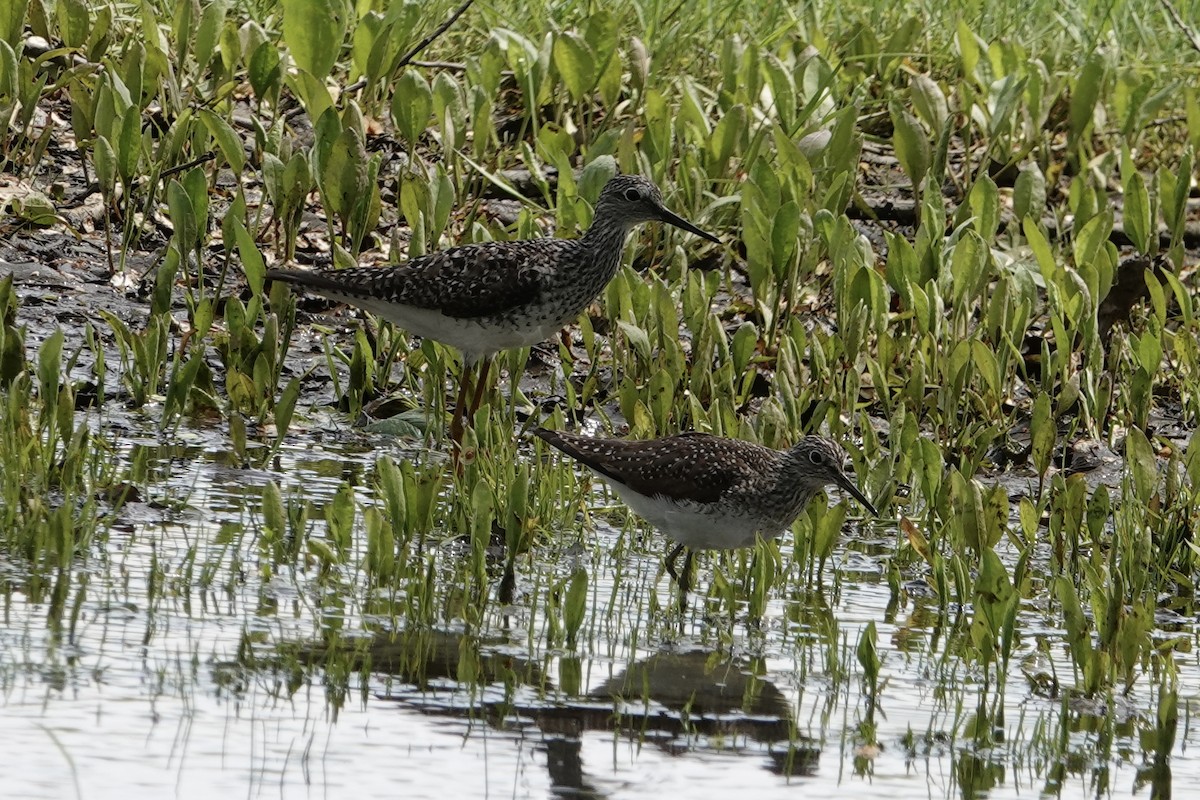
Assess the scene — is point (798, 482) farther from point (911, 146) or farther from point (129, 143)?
point (129, 143)

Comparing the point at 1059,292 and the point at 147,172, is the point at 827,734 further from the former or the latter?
the point at 147,172

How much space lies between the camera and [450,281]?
816 cm

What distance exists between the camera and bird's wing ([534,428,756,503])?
673cm

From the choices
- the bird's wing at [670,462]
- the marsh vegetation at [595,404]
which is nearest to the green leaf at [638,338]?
the marsh vegetation at [595,404]

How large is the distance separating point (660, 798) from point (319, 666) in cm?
117

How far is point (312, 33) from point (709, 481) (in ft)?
14.2

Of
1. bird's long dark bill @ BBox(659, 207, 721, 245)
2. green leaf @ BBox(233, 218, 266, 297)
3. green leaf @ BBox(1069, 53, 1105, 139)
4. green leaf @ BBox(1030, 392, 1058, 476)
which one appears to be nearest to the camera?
green leaf @ BBox(1030, 392, 1058, 476)

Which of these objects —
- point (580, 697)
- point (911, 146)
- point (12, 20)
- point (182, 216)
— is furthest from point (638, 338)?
point (12, 20)

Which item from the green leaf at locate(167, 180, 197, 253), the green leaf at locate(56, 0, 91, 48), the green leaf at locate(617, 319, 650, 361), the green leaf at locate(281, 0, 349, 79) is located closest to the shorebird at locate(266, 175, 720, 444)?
the green leaf at locate(617, 319, 650, 361)

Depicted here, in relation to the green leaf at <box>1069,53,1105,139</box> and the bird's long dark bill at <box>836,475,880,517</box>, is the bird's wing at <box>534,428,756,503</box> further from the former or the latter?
the green leaf at <box>1069,53,1105,139</box>

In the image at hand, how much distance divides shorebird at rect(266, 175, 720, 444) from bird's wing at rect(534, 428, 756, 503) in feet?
3.73

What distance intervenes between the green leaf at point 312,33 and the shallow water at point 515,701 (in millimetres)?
3943

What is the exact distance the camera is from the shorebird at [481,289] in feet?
26.7

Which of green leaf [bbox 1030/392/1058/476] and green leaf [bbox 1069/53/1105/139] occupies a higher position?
green leaf [bbox 1069/53/1105/139]
